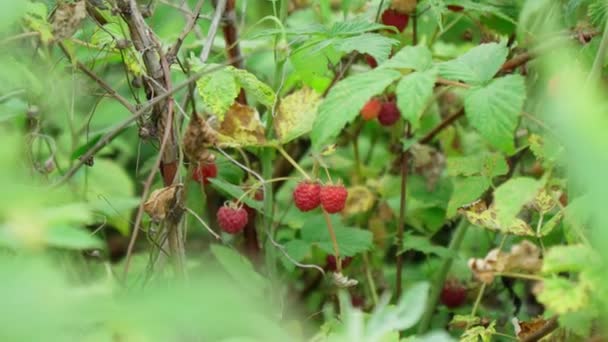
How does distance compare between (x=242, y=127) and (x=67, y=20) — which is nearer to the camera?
(x=67, y=20)

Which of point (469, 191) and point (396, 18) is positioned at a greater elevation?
point (396, 18)

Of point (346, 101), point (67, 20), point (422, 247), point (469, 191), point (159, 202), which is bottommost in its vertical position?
point (422, 247)

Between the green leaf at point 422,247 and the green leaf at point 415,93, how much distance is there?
1.91 ft

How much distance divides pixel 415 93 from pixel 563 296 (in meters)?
0.32

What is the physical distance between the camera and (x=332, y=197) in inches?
53.2

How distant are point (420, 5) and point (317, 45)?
0.40 m

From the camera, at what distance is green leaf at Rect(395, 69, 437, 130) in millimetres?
1085

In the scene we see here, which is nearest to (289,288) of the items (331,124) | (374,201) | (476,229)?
(374,201)

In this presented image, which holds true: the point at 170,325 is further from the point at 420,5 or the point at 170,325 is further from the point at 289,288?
the point at 289,288

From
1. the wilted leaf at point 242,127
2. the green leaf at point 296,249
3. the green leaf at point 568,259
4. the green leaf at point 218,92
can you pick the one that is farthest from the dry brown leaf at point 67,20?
the green leaf at point 568,259

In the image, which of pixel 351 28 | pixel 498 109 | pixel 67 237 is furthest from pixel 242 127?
pixel 67 237

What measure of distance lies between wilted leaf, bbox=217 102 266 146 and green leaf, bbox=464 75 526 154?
1.34 feet

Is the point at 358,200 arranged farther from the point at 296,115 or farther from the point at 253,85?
the point at 253,85

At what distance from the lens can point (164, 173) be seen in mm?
1327
